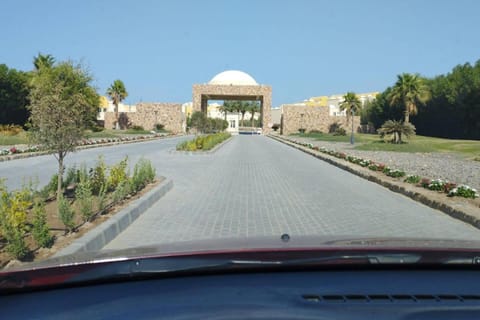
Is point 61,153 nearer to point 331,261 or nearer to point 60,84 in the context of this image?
point 60,84

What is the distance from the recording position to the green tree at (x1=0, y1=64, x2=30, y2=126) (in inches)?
2340

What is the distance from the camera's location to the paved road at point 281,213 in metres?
7.76

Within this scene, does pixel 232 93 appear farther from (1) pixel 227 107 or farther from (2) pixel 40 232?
(2) pixel 40 232

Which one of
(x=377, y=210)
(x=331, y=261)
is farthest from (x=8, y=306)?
(x=377, y=210)

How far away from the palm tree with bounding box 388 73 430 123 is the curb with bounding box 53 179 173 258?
59499 mm

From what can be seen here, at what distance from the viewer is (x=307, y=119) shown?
98.9m

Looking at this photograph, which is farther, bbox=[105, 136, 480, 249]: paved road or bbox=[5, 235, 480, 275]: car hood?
bbox=[105, 136, 480, 249]: paved road

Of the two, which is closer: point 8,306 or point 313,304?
point 313,304

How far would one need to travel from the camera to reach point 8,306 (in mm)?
2275

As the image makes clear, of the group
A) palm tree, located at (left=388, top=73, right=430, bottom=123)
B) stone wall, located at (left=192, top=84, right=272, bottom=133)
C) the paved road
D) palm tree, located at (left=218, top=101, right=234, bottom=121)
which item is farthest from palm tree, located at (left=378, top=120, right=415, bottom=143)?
palm tree, located at (left=218, top=101, right=234, bottom=121)

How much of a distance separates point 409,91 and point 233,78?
156ft

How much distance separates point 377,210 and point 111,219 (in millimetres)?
5077

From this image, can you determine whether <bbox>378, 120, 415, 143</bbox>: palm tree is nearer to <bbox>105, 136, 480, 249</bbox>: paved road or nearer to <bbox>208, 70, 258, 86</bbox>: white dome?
<bbox>105, 136, 480, 249</bbox>: paved road

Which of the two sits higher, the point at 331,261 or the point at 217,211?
the point at 331,261
